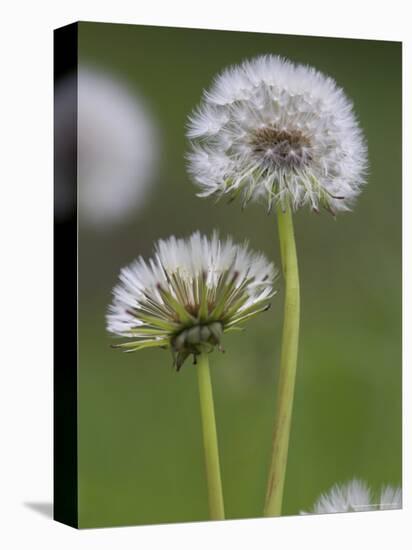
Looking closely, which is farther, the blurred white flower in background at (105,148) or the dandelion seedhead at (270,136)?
the dandelion seedhead at (270,136)

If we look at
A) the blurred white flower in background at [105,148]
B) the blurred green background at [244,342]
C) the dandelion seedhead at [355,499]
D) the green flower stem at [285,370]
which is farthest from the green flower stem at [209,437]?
the blurred white flower in background at [105,148]

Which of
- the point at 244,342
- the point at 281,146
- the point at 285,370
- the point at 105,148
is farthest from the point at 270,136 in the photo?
the point at 285,370

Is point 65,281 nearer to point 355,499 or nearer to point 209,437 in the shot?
point 209,437

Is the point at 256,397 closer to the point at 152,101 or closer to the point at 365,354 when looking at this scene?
the point at 365,354

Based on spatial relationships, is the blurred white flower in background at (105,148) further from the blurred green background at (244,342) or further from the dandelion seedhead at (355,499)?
the dandelion seedhead at (355,499)

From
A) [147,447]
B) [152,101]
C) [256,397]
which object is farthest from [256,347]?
[152,101]

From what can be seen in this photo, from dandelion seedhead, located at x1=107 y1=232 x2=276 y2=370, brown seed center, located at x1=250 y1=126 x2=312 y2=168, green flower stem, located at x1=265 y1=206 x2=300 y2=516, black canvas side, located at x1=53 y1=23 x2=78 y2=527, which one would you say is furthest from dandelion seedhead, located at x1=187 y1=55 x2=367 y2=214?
black canvas side, located at x1=53 y1=23 x2=78 y2=527
